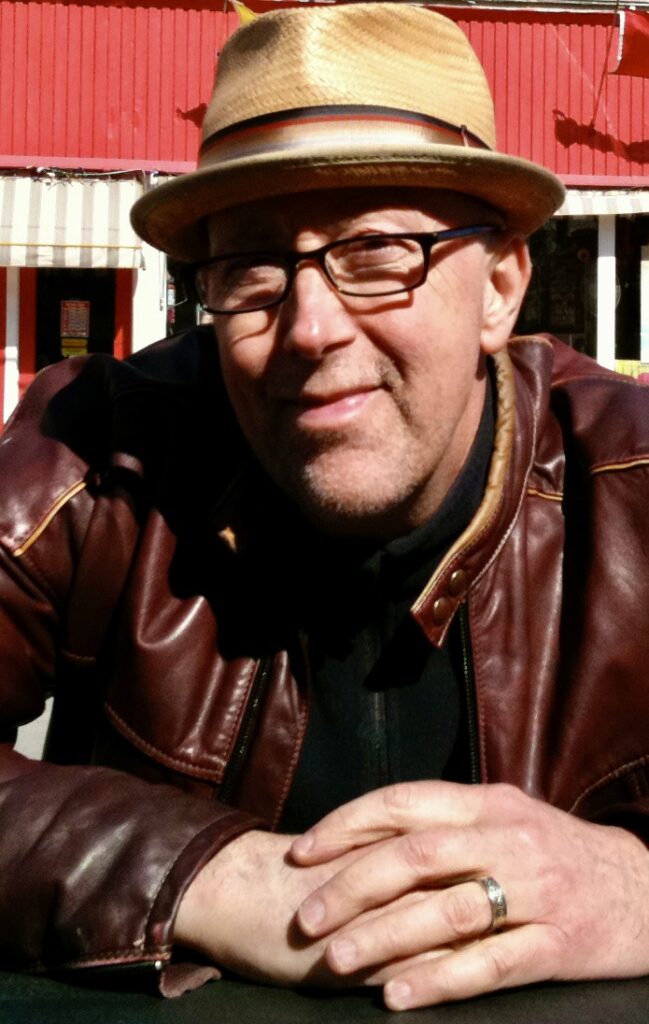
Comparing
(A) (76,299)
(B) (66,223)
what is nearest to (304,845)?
(B) (66,223)

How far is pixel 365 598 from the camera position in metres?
2.18

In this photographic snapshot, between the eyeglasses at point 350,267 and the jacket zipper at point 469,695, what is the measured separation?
551 millimetres

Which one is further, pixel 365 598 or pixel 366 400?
pixel 365 598

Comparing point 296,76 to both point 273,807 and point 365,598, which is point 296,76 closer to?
point 365,598

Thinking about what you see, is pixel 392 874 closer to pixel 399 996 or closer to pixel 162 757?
pixel 399 996

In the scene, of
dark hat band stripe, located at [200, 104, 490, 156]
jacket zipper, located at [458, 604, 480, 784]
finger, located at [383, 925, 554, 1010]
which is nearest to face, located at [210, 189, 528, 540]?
dark hat band stripe, located at [200, 104, 490, 156]

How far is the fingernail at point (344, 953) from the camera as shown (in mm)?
1430

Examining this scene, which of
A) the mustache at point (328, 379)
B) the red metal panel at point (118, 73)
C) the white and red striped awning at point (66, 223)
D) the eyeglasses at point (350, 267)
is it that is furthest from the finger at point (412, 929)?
the red metal panel at point (118, 73)

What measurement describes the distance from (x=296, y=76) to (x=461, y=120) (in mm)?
289

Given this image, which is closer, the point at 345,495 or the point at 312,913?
the point at 312,913

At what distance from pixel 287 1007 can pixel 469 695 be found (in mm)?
743

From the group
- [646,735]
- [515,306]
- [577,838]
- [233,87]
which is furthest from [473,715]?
[233,87]

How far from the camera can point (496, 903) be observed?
1.50 m

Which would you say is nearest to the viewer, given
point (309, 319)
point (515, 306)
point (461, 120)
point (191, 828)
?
point (191, 828)
